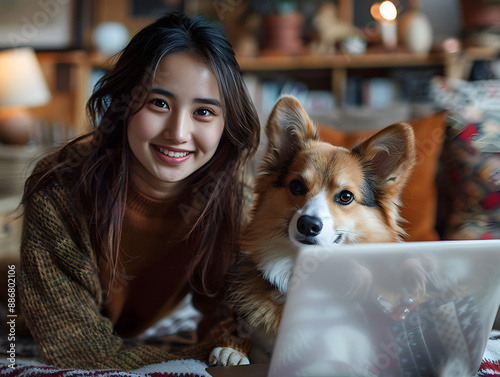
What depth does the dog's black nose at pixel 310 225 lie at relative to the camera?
0.87m

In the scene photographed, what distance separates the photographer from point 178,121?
3.30 ft

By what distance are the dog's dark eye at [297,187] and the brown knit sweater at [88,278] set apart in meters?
0.35

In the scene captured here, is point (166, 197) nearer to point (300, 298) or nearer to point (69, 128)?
point (300, 298)

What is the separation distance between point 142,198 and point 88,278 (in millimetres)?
239

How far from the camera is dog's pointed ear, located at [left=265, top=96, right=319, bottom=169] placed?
102 centimetres

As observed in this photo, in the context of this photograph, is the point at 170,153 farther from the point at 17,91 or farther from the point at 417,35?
the point at 17,91

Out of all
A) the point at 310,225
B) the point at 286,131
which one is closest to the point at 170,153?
the point at 286,131

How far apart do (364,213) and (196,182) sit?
1.46 ft

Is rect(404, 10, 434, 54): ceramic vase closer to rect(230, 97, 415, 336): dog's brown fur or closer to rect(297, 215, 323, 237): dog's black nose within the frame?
rect(230, 97, 415, 336): dog's brown fur

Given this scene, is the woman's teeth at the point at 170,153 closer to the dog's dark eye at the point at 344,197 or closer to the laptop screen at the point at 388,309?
the dog's dark eye at the point at 344,197

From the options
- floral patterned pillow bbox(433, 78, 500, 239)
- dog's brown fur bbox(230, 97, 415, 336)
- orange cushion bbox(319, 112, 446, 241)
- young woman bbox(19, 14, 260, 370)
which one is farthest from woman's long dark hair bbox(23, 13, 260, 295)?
floral patterned pillow bbox(433, 78, 500, 239)

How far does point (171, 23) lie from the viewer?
3.54ft

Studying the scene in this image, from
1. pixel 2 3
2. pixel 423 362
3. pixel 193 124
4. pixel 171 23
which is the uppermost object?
pixel 2 3

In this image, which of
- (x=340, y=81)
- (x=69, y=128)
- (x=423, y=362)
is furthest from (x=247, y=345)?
(x=69, y=128)
